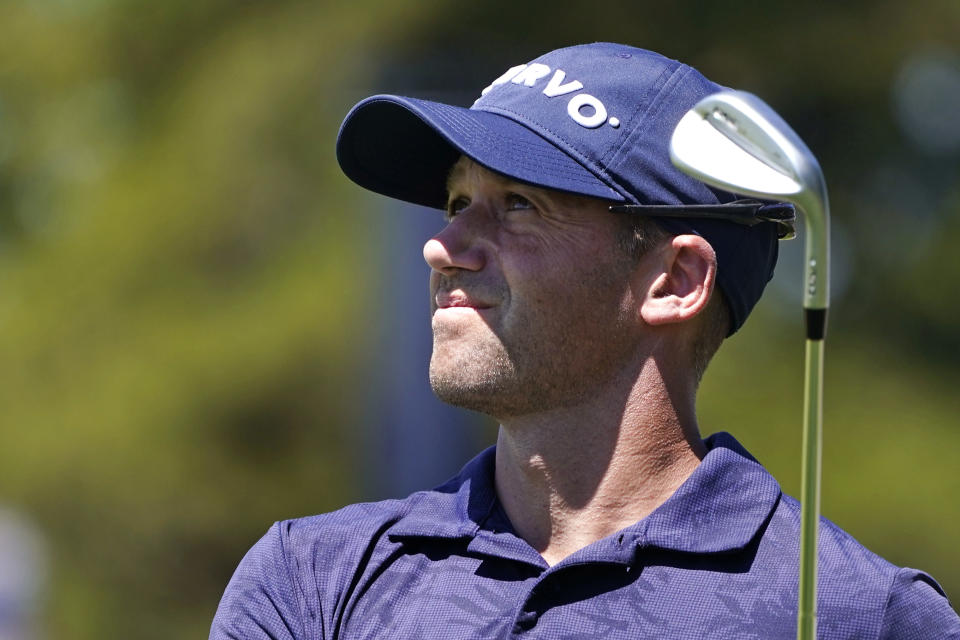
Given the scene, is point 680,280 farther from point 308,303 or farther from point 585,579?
point 308,303

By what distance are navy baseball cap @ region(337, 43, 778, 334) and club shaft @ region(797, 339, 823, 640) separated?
648 millimetres

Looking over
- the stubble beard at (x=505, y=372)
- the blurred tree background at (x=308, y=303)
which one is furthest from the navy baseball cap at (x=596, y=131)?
the blurred tree background at (x=308, y=303)

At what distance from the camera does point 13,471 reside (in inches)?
324

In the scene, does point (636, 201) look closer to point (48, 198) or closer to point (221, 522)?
point (221, 522)

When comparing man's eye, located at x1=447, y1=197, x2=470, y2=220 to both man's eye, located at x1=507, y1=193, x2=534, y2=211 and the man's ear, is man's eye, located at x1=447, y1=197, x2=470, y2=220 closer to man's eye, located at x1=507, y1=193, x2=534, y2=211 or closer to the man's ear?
man's eye, located at x1=507, y1=193, x2=534, y2=211

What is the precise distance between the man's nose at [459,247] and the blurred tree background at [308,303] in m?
4.64

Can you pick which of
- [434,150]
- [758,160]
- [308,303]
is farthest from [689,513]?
[308,303]

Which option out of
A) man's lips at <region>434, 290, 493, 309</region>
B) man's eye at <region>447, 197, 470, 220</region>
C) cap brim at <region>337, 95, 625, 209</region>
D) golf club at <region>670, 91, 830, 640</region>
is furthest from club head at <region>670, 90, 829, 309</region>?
man's eye at <region>447, 197, 470, 220</region>

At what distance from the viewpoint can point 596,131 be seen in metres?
2.61

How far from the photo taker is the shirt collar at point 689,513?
94.7 inches

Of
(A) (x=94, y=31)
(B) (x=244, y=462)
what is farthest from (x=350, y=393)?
(A) (x=94, y=31)

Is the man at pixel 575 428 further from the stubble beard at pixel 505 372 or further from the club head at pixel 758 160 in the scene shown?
the club head at pixel 758 160

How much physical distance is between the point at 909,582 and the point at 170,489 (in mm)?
6112

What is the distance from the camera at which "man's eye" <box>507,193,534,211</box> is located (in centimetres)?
264
